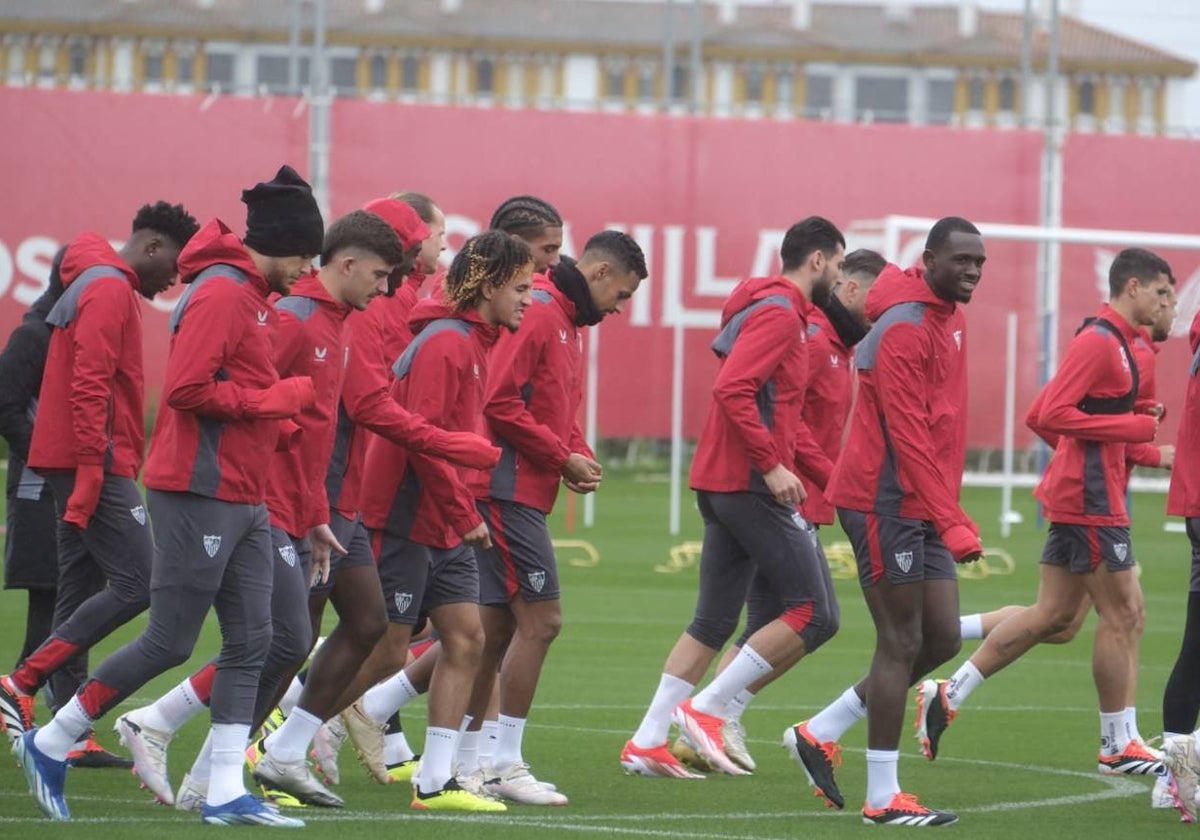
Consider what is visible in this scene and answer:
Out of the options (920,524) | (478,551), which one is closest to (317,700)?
(478,551)

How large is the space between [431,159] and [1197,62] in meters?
→ 13.8

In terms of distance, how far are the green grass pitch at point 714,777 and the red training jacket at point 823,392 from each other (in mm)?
1176

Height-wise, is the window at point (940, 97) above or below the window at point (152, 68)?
above

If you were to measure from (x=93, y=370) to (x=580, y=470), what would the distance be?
197 centimetres

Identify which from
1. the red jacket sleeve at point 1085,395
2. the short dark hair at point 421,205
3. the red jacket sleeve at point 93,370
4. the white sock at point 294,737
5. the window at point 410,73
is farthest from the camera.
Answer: the window at point 410,73

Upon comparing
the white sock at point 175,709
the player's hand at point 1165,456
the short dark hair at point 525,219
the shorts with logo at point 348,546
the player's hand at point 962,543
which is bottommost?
the white sock at point 175,709

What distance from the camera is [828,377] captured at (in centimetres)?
1073

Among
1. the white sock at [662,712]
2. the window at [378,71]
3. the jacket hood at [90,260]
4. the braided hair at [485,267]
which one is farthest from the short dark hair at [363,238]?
the window at [378,71]

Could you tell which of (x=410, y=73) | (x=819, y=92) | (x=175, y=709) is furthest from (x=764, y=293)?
(x=819, y=92)

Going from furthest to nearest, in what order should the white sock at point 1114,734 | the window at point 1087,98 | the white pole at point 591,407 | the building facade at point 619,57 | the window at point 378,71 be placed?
the window at point 1087,98, the window at point 378,71, the building facade at point 619,57, the white pole at point 591,407, the white sock at point 1114,734

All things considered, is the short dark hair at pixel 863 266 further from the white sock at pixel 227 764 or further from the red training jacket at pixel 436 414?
the white sock at pixel 227 764

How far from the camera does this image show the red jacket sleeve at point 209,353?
728cm

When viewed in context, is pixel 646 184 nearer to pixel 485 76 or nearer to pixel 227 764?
pixel 227 764

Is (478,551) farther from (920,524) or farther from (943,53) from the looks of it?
(943,53)
